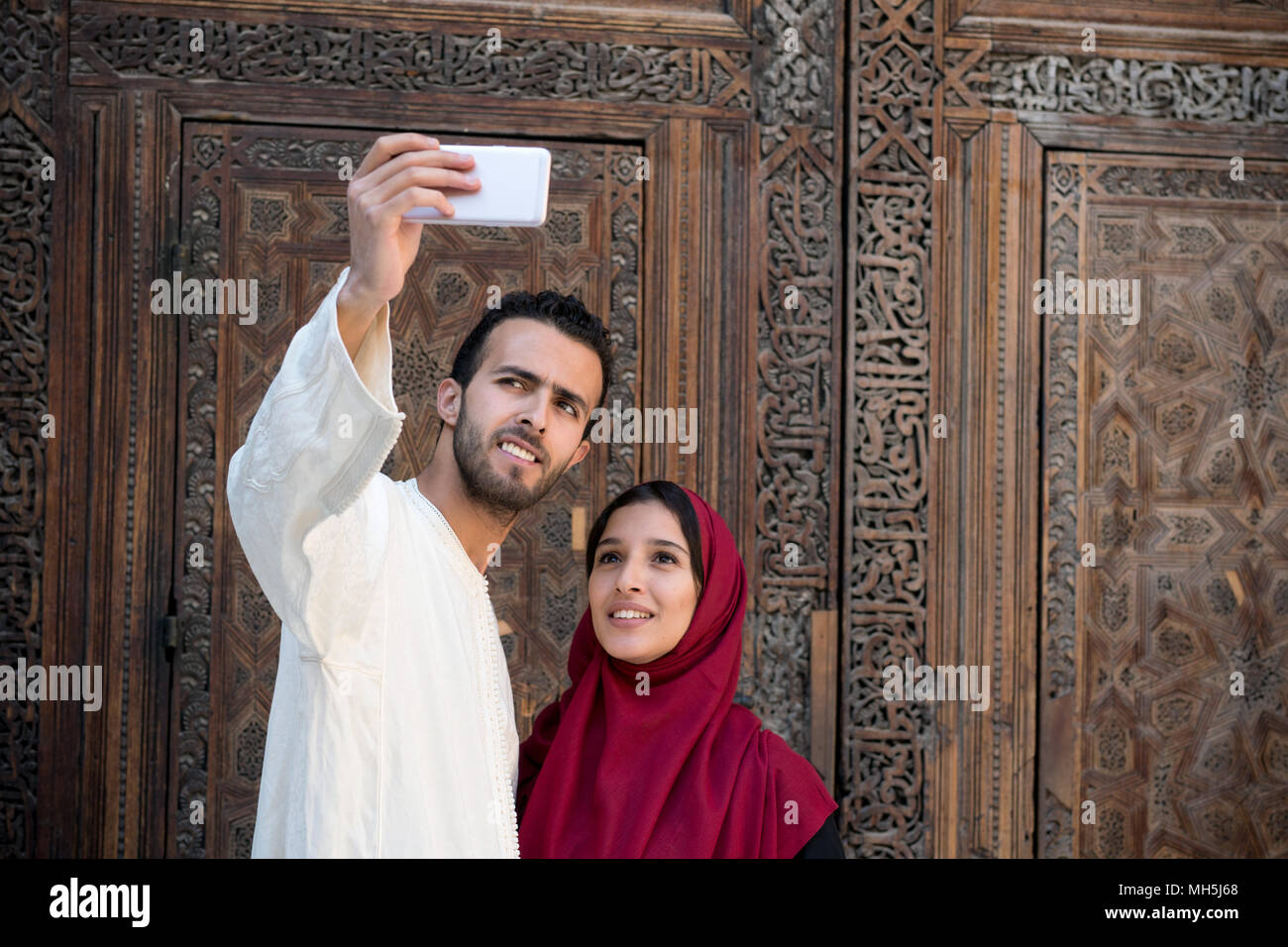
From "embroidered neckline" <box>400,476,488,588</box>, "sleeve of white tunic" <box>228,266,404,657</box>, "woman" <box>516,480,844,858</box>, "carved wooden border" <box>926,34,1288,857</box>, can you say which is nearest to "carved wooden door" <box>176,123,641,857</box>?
"carved wooden border" <box>926,34,1288,857</box>

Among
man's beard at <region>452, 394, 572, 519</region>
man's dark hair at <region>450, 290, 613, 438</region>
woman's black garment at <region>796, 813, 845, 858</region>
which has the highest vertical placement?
man's dark hair at <region>450, 290, 613, 438</region>

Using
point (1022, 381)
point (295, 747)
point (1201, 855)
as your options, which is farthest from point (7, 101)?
point (1201, 855)

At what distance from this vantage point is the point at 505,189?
1224 millimetres

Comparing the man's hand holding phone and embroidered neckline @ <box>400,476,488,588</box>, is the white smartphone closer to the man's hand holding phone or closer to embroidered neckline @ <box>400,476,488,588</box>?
the man's hand holding phone

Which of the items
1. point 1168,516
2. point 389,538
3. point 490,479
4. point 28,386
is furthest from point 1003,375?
point 28,386

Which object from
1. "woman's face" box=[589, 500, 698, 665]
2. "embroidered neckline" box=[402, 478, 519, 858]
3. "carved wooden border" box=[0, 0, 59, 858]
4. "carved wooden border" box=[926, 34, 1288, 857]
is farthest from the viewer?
"carved wooden border" box=[926, 34, 1288, 857]

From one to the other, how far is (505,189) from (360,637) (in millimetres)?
481

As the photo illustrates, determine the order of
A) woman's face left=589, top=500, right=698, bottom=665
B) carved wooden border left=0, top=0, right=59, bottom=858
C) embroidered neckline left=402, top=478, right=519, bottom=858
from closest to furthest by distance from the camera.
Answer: embroidered neckline left=402, top=478, right=519, bottom=858, woman's face left=589, top=500, right=698, bottom=665, carved wooden border left=0, top=0, right=59, bottom=858

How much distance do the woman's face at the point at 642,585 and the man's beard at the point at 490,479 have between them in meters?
0.14

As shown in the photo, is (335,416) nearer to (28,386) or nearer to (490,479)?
(490,479)

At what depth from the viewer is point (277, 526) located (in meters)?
1.19

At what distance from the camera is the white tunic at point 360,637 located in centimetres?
118

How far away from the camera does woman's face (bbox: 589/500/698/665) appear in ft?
4.78
